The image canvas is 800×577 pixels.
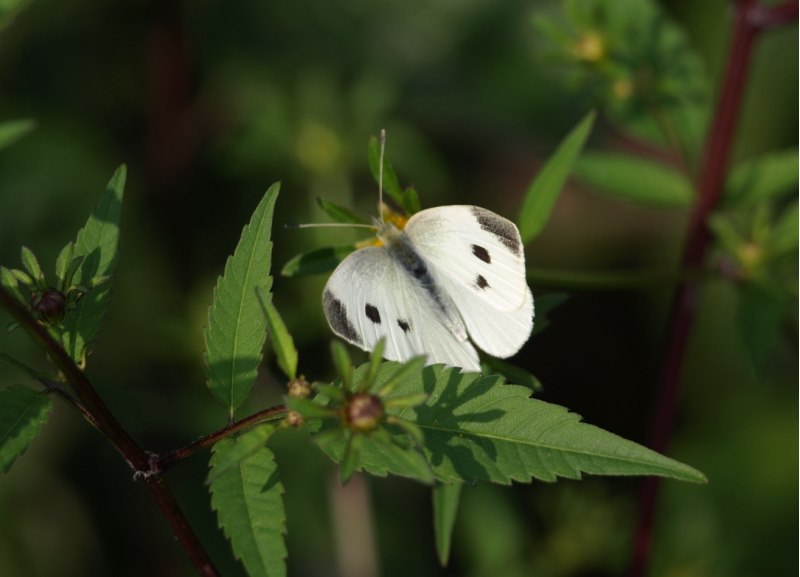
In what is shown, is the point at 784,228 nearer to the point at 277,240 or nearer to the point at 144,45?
the point at 277,240

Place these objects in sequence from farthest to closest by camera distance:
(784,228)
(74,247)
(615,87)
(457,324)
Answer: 1. (615,87)
2. (784,228)
3. (457,324)
4. (74,247)

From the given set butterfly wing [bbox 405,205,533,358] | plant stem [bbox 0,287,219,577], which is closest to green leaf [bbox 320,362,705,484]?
butterfly wing [bbox 405,205,533,358]

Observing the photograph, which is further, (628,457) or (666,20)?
(666,20)

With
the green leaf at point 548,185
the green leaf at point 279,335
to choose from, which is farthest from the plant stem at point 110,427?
the green leaf at point 548,185

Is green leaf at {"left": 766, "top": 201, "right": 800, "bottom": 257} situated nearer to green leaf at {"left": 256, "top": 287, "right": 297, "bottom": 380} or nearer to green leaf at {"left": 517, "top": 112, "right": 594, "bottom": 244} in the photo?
green leaf at {"left": 517, "top": 112, "right": 594, "bottom": 244}

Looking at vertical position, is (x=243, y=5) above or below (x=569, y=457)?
above

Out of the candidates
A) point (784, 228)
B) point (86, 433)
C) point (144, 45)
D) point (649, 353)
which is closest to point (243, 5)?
point (144, 45)

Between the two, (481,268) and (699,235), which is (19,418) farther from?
(699,235)

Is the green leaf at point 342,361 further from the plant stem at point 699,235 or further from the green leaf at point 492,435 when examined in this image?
the plant stem at point 699,235
